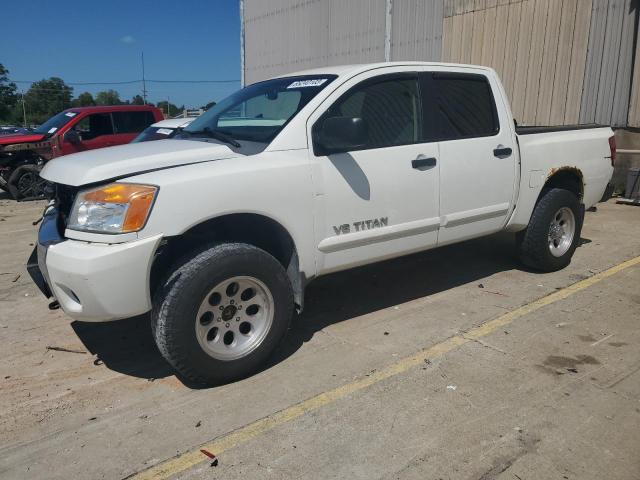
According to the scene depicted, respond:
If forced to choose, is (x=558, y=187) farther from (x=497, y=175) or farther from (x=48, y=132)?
(x=48, y=132)

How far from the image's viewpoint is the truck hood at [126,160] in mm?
3115

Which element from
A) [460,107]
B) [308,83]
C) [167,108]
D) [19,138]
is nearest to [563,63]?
[460,107]

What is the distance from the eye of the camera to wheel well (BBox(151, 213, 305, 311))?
10.8 ft

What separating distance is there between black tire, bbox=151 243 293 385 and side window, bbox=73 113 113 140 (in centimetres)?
973

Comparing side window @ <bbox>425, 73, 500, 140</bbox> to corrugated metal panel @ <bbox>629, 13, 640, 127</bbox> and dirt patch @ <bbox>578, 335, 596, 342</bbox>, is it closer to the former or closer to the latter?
dirt patch @ <bbox>578, 335, 596, 342</bbox>

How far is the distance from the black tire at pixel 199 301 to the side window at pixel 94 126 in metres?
9.73

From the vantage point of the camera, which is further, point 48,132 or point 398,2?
point 398,2

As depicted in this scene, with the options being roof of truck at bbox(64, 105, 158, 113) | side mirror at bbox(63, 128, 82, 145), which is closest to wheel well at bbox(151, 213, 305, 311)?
side mirror at bbox(63, 128, 82, 145)

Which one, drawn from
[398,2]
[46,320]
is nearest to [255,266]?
[46,320]

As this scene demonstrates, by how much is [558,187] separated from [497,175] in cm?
117

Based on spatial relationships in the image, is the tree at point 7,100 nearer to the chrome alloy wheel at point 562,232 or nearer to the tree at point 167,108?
the tree at point 167,108

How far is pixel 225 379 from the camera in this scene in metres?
3.35

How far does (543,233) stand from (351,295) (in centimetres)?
193

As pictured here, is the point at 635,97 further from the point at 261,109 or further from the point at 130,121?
the point at 130,121
